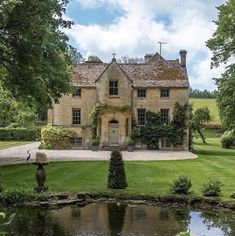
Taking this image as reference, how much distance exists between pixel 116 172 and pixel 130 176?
4.88 m

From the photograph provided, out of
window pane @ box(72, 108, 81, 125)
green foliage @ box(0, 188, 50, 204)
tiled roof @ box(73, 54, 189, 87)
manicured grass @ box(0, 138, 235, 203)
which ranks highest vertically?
tiled roof @ box(73, 54, 189, 87)

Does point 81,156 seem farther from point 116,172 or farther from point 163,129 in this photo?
point 116,172

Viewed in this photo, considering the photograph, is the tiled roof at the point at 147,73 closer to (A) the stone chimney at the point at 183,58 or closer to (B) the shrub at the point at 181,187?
(A) the stone chimney at the point at 183,58

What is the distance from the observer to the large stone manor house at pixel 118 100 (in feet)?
169

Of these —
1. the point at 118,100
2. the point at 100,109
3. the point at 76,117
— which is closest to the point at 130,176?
the point at 100,109

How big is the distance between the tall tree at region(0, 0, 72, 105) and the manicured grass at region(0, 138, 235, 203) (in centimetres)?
564

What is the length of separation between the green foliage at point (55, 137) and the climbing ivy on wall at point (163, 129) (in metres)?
7.43

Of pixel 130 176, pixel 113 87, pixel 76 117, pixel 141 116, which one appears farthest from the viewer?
pixel 76 117

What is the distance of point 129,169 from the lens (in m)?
30.2

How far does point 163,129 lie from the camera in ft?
168

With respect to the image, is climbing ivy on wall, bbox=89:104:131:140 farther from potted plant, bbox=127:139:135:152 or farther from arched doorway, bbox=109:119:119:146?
potted plant, bbox=127:139:135:152

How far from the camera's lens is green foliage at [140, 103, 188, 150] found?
51.4 m

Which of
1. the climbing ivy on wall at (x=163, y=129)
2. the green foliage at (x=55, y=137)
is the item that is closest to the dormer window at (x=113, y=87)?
the climbing ivy on wall at (x=163, y=129)

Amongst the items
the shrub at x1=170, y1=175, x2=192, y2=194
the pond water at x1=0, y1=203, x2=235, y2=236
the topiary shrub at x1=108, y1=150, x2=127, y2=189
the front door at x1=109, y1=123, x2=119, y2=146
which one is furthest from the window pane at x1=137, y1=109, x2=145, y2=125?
the pond water at x1=0, y1=203, x2=235, y2=236
